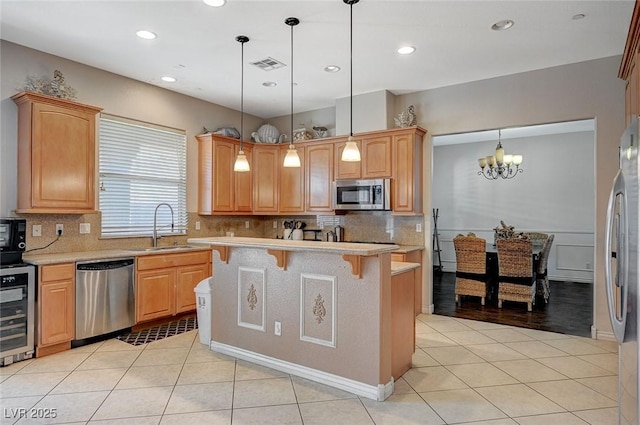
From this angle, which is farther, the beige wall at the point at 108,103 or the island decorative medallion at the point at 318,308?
the beige wall at the point at 108,103

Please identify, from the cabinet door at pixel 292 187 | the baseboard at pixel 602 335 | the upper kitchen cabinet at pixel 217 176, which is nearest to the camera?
the baseboard at pixel 602 335

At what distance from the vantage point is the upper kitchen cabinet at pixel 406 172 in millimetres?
4891

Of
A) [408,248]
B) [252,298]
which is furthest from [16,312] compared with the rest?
[408,248]

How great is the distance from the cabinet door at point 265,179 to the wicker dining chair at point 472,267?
2.89 meters

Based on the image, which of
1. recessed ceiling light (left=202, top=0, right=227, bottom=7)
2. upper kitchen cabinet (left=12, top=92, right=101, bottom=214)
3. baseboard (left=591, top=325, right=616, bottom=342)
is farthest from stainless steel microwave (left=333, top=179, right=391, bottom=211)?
upper kitchen cabinet (left=12, top=92, right=101, bottom=214)

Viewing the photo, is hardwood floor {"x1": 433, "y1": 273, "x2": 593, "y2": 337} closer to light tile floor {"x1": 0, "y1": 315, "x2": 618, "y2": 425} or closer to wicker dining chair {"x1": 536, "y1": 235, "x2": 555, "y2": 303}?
wicker dining chair {"x1": 536, "y1": 235, "x2": 555, "y2": 303}

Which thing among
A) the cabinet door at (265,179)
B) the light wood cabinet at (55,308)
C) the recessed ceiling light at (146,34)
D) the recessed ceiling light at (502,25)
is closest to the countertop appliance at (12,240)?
the light wood cabinet at (55,308)

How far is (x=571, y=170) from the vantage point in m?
7.33

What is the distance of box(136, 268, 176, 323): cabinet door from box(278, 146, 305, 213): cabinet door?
207 centimetres

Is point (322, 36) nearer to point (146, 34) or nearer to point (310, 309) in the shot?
point (146, 34)

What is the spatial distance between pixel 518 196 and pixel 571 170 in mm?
1026

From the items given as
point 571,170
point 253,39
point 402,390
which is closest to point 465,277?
point 402,390

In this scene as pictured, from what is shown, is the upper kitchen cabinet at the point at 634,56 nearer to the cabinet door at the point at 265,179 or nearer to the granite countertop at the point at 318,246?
the granite countertop at the point at 318,246

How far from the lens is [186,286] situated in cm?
472
